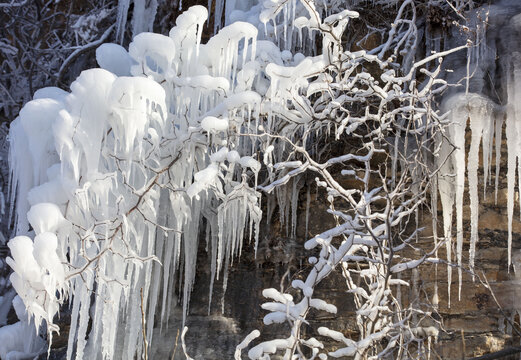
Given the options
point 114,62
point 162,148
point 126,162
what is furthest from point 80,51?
point 126,162

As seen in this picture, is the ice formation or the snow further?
the snow

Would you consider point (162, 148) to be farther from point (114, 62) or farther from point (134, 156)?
point (114, 62)

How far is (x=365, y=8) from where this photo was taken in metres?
5.82

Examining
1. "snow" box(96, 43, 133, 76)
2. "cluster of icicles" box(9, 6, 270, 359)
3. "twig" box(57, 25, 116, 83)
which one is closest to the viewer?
"cluster of icicles" box(9, 6, 270, 359)

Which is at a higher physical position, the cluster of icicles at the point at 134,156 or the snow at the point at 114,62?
the snow at the point at 114,62

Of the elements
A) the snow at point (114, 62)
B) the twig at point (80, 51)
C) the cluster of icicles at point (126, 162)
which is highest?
the twig at point (80, 51)

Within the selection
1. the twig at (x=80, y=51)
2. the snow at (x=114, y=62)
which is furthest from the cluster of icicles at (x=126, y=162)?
the twig at (x=80, y=51)

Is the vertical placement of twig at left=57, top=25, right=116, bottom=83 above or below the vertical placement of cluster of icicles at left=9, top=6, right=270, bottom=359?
above

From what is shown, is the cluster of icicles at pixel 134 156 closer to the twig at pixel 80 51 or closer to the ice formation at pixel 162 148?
the ice formation at pixel 162 148

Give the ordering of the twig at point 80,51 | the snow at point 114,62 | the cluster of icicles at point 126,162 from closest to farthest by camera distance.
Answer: the cluster of icicles at point 126,162 → the snow at point 114,62 → the twig at point 80,51

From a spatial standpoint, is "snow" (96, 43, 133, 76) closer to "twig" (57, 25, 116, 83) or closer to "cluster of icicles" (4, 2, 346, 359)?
"cluster of icicles" (4, 2, 346, 359)

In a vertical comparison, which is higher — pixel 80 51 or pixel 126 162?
pixel 80 51

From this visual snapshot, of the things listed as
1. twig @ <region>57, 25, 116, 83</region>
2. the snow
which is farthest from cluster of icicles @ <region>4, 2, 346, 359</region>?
twig @ <region>57, 25, 116, 83</region>

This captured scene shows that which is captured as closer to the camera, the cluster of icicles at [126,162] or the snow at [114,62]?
the cluster of icicles at [126,162]
